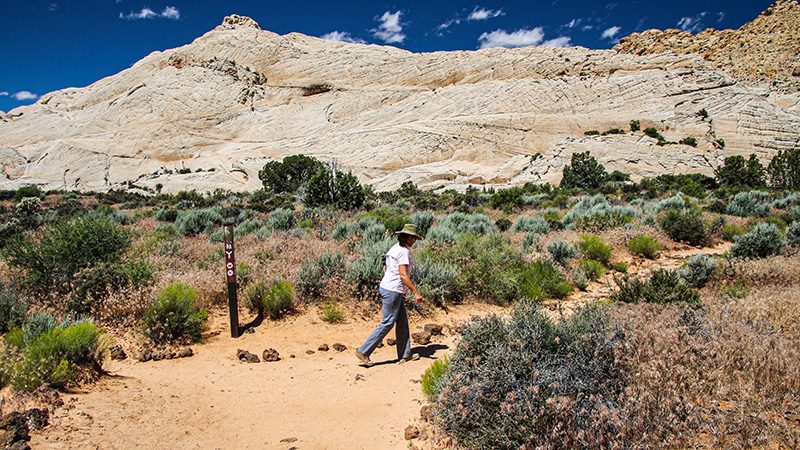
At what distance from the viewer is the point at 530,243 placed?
1147cm

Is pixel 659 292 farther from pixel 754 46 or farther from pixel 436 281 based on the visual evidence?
pixel 754 46

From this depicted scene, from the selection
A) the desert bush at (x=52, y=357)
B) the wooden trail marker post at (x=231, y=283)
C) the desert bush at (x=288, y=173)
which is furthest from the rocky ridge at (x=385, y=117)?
the desert bush at (x=52, y=357)

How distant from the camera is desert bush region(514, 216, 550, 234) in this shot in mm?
13617

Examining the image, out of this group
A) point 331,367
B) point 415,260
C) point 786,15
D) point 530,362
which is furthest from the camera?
point 786,15

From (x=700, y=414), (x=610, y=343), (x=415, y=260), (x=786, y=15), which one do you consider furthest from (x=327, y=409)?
(x=786, y=15)

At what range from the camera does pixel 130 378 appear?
17.1ft

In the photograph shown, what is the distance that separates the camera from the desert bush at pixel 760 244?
930 centimetres

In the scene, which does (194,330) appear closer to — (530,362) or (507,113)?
(530,362)

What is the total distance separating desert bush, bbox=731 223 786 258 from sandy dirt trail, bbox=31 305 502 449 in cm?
733

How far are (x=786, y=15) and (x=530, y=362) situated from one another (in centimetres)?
11420

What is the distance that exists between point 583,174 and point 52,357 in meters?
36.8

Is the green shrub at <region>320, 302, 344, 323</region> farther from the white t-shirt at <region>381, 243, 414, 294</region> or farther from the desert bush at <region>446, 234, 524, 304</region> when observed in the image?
the desert bush at <region>446, 234, 524, 304</region>

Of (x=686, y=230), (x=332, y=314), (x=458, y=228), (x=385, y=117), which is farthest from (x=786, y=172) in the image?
(x=385, y=117)

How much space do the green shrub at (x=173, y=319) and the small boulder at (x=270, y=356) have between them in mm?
1250
